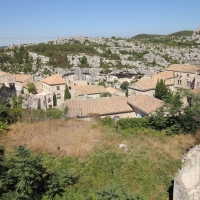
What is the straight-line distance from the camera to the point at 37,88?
162 feet

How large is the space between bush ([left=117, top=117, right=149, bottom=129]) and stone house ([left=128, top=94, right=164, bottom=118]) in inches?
93.8

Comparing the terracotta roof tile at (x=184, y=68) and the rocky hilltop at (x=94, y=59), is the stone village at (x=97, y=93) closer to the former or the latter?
the terracotta roof tile at (x=184, y=68)

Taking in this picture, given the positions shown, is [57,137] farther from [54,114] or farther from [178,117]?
[178,117]

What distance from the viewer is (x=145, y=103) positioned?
84.0ft

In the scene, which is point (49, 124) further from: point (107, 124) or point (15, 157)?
point (15, 157)

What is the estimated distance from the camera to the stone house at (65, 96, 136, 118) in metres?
23.6

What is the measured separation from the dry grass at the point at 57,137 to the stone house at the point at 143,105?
664 cm

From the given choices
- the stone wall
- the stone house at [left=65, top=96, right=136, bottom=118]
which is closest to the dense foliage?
the stone wall

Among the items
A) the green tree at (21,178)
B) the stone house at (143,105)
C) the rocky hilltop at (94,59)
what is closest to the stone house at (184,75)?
the rocky hilltop at (94,59)

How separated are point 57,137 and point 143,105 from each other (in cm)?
1190

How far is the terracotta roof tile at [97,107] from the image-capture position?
77.9 feet

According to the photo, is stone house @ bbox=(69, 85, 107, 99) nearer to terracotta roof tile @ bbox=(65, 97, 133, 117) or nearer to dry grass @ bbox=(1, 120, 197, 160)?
terracotta roof tile @ bbox=(65, 97, 133, 117)

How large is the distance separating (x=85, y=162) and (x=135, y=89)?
2876 centimetres

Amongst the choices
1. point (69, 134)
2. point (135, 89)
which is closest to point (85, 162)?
point (69, 134)
